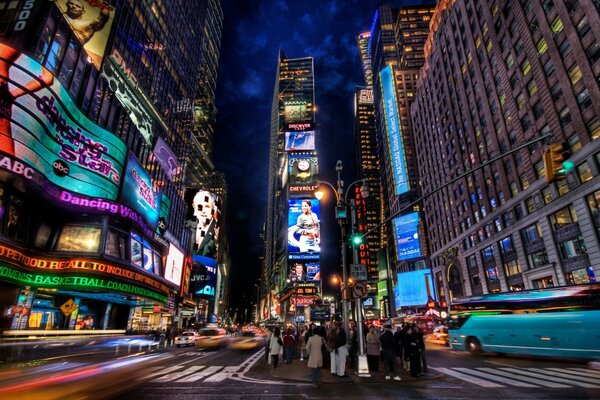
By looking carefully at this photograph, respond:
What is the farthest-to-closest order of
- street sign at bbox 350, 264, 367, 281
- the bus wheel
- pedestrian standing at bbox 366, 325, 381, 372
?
the bus wheel, pedestrian standing at bbox 366, 325, 381, 372, street sign at bbox 350, 264, 367, 281

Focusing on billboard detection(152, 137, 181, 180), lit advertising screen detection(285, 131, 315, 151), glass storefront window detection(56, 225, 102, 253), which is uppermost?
lit advertising screen detection(285, 131, 315, 151)

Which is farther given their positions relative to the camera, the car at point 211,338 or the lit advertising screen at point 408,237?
the lit advertising screen at point 408,237

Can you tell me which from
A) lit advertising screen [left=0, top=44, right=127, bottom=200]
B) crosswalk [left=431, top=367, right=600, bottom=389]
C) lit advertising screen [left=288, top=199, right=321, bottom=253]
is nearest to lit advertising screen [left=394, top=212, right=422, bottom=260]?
lit advertising screen [left=288, top=199, right=321, bottom=253]

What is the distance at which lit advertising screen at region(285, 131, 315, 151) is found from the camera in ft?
448

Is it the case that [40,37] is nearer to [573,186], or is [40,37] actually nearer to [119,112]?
[119,112]

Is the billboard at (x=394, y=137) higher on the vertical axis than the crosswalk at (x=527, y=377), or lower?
higher

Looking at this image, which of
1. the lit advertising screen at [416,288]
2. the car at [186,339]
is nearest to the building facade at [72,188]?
the car at [186,339]

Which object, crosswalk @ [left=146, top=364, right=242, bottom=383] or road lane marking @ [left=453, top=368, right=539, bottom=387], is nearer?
road lane marking @ [left=453, top=368, right=539, bottom=387]

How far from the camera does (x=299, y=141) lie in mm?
136875

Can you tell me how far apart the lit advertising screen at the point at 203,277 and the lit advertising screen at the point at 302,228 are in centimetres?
3880

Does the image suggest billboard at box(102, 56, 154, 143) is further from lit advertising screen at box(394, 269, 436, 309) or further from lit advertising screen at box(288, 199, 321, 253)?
lit advertising screen at box(288, 199, 321, 253)

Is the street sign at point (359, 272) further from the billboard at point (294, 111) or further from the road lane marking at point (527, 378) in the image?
the billboard at point (294, 111)

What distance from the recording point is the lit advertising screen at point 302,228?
420ft

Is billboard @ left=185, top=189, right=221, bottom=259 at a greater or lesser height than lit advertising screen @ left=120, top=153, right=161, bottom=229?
greater
